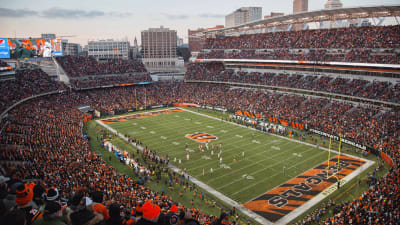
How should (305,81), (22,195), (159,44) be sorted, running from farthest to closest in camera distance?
1. (159,44)
2. (305,81)
3. (22,195)

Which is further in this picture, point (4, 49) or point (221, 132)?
point (4, 49)

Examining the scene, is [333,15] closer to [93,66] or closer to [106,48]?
[93,66]

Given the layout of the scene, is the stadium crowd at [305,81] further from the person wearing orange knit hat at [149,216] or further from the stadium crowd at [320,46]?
the person wearing orange knit hat at [149,216]

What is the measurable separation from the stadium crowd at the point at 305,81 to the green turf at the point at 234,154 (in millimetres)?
13871

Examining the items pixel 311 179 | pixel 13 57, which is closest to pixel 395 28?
pixel 311 179

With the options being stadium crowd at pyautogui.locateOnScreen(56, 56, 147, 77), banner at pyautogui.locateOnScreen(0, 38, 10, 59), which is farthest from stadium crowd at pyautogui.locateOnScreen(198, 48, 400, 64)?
banner at pyautogui.locateOnScreen(0, 38, 10, 59)

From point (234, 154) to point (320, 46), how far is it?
2927cm

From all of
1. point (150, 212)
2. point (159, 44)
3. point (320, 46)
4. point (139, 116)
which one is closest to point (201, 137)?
point (139, 116)

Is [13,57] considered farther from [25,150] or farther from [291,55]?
[291,55]

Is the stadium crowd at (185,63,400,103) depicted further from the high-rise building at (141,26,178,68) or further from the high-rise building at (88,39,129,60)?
the high-rise building at (141,26,178,68)

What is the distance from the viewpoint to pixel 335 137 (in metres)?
34.0

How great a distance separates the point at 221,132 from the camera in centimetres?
3797

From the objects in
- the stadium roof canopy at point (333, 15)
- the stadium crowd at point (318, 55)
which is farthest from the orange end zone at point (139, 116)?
the stadium roof canopy at point (333, 15)

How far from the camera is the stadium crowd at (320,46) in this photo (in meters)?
40.6
